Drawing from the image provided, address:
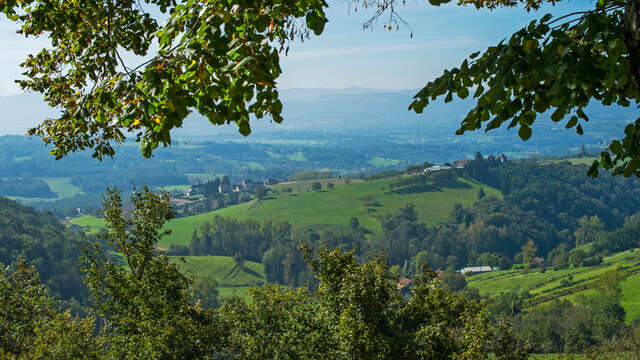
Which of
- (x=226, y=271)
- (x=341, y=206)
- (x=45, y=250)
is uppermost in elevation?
(x=341, y=206)

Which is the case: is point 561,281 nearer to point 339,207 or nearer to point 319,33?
point 339,207

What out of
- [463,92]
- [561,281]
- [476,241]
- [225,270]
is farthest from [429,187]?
[463,92]

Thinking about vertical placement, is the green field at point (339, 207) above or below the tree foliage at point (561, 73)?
below

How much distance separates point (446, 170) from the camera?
18975cm

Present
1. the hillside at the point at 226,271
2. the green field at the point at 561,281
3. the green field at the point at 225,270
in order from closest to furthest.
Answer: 1. the green field at the point at 561,281
2. the hillside at the point at 226,271
3. the green field at the point at 225,270

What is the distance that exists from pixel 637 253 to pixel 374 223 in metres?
69.3

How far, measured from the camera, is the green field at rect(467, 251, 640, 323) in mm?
86812

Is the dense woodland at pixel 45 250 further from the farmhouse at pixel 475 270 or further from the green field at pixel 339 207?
the farmhouse at pixel 475 270

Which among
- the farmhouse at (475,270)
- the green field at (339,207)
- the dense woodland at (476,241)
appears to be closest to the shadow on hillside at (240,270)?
the dense woodland at (476,241)

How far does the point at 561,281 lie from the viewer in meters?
104

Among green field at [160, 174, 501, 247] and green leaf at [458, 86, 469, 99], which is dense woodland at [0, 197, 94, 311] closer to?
green field at [160, 174, 501, 247]

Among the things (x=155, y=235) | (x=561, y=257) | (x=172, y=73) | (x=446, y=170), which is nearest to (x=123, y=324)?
(x=155, y=235)

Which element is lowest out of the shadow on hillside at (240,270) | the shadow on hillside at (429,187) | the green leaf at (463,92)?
the shadow on hillside at (240,270)

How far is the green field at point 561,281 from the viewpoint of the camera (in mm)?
86812
